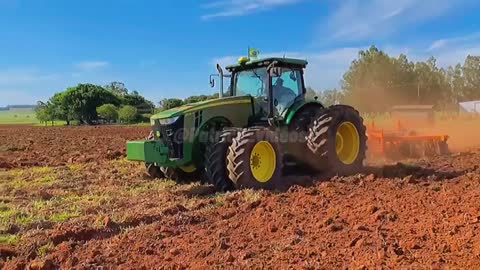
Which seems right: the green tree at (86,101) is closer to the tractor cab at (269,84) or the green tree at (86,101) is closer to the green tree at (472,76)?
the green tree at (472,76)

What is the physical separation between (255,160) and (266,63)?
201 centimetres

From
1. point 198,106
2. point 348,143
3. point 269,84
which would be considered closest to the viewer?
point 198,106

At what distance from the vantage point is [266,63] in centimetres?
934

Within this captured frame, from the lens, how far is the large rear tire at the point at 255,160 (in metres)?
8.01

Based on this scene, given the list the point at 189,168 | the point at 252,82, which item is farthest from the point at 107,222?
the point at 252,82

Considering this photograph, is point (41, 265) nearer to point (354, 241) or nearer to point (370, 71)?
point (354, 241)

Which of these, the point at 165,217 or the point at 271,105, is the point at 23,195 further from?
the point at 271,105

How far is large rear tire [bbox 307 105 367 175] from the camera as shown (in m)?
9.31

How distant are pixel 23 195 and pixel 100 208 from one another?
1990mm

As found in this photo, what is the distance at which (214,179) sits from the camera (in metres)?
8.22

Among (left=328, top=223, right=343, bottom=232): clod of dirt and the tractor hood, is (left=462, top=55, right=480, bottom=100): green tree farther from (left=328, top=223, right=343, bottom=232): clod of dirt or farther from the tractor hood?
(left=328, top=223, right=343, bottom=232): clod of dirt

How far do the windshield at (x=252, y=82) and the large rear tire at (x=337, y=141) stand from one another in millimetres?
1218

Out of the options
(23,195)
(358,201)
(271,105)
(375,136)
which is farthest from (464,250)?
(375,136)

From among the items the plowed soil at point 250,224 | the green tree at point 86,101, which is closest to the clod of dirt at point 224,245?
the plowed soil at point 250,224
